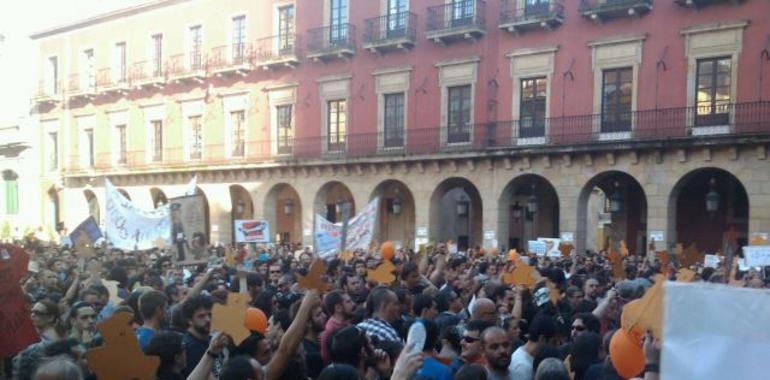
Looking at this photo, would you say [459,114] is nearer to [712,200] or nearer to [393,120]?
[393,120]

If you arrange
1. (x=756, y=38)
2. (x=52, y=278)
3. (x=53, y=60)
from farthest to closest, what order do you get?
(x=53, y=60)
(x=756, y=38)
(x=52, y=278)

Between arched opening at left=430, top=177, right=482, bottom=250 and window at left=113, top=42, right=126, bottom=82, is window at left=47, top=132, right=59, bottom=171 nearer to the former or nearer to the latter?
window at left=113, top=42, right=126, bottom=82

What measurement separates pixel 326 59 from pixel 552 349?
2430 centimetres

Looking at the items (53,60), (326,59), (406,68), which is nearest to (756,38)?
A: (406,68)

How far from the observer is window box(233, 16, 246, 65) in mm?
30952

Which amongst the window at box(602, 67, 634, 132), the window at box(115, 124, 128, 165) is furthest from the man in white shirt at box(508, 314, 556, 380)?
the window at box(115, 124, 128, 165)

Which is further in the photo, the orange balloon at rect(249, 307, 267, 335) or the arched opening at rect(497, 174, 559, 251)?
the arched opening at rect(497, 174, 559, 251)

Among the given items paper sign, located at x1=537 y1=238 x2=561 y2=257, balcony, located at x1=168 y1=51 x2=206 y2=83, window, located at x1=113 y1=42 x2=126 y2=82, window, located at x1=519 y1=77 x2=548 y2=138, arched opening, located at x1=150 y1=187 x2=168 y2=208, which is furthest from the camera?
window, located at x1=113 y1=42 x2=126 y2=82

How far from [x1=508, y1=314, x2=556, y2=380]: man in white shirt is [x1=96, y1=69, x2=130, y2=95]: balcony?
33.4 metres

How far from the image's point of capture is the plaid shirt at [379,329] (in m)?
5.38

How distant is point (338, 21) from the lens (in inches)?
1121

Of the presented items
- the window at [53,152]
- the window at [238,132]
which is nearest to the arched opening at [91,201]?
the window at [53,152]

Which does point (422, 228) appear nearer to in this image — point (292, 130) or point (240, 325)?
point (292, 130)

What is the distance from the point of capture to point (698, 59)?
67.6 feet
